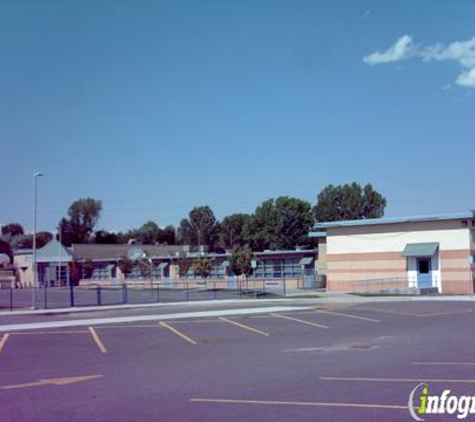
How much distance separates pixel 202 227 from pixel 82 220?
25918 mm

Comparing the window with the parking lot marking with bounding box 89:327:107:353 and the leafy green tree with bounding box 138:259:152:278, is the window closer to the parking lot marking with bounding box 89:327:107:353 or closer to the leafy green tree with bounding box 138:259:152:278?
the parking lot marking with bounding box 89:327:107:353

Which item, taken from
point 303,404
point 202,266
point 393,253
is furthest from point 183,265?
point 303,404

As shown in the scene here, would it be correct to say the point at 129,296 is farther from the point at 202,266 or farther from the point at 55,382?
the point at 55,382

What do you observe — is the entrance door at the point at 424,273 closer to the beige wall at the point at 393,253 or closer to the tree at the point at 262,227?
the beige wall at the point at 393,253

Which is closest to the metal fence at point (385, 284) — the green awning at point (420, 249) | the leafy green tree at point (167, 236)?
the green awning at point (420, 249)

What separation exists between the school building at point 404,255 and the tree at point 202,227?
86316 millimetres

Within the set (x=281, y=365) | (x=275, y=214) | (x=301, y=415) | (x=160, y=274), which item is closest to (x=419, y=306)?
(x=281, y=365)

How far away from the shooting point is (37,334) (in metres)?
22.1

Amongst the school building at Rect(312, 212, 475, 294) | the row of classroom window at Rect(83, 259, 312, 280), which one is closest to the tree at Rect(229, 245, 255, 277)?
the school building at Rect(312, 212, 475, 294)

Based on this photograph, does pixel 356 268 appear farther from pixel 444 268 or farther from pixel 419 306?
pixel 419 306

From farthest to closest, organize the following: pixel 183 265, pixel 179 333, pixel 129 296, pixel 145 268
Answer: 1. pixel 145 268
2. pixel 183 265
3. pixel 129 296
4. pixel 179 333

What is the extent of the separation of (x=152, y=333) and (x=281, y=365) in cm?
856

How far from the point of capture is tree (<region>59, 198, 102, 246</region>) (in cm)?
13988

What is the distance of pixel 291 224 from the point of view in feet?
328
